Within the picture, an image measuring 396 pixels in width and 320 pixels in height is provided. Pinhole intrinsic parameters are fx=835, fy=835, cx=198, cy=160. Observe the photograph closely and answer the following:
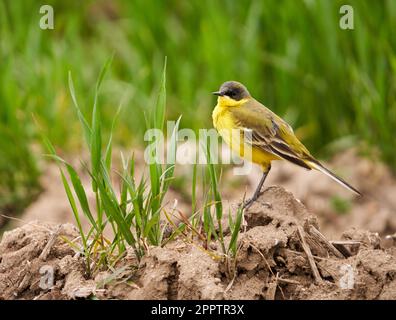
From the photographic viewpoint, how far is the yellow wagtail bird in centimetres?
563

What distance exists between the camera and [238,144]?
18.8 ft

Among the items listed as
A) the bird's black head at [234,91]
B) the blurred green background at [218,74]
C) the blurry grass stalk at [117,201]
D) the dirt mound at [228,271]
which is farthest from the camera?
the blurred green background at [218,74]

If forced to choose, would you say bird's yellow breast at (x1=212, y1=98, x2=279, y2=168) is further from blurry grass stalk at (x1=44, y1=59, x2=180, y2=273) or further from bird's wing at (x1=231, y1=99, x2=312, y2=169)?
blurry grass stalk at (x1=44, y1=59, x2=180, y2=273)

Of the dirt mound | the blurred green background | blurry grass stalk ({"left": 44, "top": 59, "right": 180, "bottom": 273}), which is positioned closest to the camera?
the dirt mound

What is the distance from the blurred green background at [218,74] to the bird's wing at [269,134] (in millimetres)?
Result: 1968

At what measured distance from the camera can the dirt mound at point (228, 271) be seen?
4.16 m

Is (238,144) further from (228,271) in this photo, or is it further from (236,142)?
(228,271)

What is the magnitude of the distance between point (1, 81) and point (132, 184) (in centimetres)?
406

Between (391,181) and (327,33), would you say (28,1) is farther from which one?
(391,181)

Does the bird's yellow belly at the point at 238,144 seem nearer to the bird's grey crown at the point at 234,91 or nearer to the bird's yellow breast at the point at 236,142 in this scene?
the bird's yellow breast at the point at 236,142

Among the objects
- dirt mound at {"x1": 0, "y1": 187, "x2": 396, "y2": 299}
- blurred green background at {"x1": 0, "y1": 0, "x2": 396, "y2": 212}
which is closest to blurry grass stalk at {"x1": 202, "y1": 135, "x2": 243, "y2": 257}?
dirt mound at {"x1": 0, "y1": 187, "x2": 396, "y2": 299}

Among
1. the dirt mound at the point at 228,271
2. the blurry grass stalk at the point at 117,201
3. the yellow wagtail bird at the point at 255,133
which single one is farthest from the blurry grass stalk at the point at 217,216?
the yellow wagtail bird at the point at 255,133

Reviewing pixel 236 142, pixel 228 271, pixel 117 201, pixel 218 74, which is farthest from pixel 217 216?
pixel 218 74
